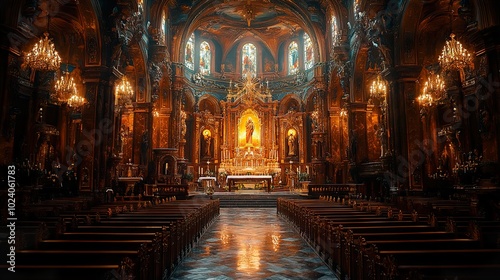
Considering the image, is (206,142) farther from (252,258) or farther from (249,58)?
(252,258)

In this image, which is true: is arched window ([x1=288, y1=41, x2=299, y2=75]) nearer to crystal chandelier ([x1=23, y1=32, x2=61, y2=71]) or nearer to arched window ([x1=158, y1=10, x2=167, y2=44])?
arched window ([x1=158, y1=10, x2=167, y2=44])

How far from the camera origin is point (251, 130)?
31219 mm

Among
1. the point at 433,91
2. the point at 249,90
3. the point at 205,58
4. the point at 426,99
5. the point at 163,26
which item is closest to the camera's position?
the point at 433,91

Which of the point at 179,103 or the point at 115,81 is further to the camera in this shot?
the point at 179,103

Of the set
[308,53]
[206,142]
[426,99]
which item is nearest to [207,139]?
[206,142]

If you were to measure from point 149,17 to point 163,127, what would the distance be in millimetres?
6752

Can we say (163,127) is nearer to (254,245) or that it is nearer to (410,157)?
(410,157)

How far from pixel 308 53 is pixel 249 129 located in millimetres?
8133

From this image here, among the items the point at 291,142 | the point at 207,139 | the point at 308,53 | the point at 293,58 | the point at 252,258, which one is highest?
the point at 293,58

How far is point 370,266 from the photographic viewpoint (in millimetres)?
3613

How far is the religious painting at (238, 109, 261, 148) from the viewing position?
102ft

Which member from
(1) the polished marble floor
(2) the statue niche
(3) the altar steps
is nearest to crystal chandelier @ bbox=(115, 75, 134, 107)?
(3) the altar steps

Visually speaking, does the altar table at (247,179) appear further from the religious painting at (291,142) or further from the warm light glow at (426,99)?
the warm light glow at (426,99)

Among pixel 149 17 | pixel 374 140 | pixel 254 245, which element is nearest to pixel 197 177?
pixel 149 17
